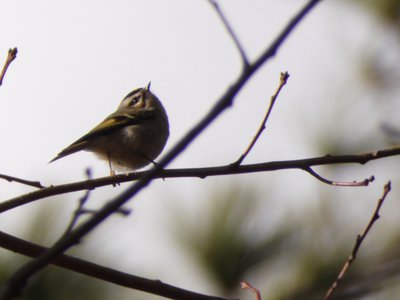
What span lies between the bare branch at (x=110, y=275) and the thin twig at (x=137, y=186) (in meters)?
0.81

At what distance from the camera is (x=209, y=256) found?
4.32 m

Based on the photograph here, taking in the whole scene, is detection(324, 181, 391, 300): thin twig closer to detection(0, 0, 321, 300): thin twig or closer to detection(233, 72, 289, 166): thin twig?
detection(233, 72, 289, 166): thin twig

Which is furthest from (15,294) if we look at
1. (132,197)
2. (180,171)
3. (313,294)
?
(313,294)

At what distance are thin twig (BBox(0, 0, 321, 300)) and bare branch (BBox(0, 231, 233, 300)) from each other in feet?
2.65

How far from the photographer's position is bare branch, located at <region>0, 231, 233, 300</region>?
199 centimetres

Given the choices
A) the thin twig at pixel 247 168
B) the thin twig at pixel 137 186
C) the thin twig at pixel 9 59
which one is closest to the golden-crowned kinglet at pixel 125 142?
the thin twig at pixel 247 168

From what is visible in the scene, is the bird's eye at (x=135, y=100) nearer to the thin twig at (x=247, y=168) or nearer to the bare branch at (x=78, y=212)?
the thin twig at (x=247, y=168)

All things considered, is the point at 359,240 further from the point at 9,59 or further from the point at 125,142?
the point at 125,142

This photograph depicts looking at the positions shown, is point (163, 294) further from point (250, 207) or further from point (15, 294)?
point (250, 207)

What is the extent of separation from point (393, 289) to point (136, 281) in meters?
1.96

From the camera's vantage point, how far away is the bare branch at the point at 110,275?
1991mm

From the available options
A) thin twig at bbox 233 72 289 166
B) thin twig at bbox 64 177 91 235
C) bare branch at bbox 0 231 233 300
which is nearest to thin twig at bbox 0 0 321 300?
thin twig at bbox 64 177 91 235

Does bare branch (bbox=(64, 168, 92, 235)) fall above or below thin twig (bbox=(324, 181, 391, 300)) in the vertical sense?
above

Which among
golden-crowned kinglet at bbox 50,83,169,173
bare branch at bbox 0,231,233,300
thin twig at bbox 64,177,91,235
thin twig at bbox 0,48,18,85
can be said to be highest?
thin twig at bbox 0,48,18,85
